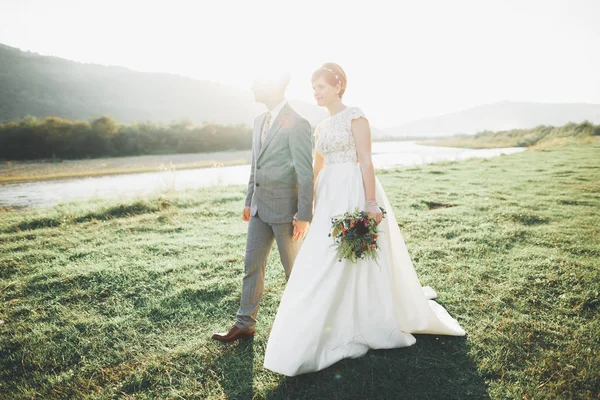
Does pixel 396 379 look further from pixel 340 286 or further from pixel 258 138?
pixel 258 138

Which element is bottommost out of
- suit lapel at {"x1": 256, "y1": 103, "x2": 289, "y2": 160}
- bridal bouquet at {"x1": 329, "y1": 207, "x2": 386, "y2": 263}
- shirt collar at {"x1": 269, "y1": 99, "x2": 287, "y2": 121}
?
bridal bouquet at {"x1": 329, "y1": 207, "x2": 386, "y2": 263}

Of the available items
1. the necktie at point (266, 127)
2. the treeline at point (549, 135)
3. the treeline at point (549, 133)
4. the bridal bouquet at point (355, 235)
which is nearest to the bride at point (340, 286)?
A: the bridal bouquet at point (355, 235)

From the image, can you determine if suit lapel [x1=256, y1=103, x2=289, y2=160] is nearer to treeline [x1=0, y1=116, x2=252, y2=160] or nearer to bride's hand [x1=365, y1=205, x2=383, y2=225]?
bride's hand [x1=365, y1=205, x2=383, y2=225]

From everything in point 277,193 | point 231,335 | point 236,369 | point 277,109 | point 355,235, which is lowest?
point 236,369

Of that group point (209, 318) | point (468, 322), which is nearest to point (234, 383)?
point (209, 318)

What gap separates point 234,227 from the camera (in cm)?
740

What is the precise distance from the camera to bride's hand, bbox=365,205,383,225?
269cm

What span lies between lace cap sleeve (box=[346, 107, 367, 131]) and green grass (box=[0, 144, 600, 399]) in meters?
2.17

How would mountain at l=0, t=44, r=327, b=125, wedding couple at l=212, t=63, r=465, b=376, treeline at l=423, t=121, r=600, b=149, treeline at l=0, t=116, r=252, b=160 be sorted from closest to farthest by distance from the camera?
wedding couple at l=212, t=63, r=465, b=376, treeline at l=0, t=116, r=252, b=160, treeline at l=423, t=121, r=600, b=149, mountain at l=0, t=44, r=327, b=125

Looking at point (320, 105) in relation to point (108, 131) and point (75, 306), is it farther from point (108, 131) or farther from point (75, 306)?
point (108, 131)

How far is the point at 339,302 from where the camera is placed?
108 inches

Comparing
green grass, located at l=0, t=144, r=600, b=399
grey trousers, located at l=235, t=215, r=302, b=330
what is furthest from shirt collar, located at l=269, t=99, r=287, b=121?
green grass, located at l=0, t=144, r=600, b=399

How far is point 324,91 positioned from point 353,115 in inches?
14.1

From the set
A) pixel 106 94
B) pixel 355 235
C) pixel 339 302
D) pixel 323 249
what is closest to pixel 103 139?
pixel 323 249
